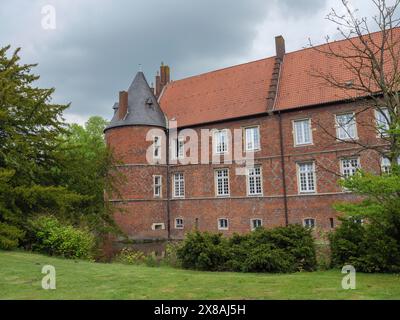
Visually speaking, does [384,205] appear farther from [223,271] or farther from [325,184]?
[325,184]

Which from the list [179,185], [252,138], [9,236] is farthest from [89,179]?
[252,138]

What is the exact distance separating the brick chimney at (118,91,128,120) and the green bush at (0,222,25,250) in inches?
576

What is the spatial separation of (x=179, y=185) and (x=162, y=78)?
1000cm

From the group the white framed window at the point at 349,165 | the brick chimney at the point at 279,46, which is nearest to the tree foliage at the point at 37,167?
the white framed window at the point at 349,165

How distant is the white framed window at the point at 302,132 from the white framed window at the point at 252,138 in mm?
2373

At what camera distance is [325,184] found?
69.8 feet

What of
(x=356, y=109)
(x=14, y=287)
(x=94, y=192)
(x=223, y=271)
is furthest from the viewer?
(x=356, y=109)

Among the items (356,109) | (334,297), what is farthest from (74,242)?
(356,109)

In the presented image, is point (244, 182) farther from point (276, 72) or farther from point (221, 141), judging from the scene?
point (276, 72)

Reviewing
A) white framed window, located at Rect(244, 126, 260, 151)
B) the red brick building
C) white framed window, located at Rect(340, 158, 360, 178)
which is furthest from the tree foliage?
white framed window, located at Rect(340, 158, 360, 178)

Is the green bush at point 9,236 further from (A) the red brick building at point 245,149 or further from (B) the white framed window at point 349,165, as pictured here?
(B) the white framed window at point 349,165

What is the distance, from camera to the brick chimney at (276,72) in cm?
2364
